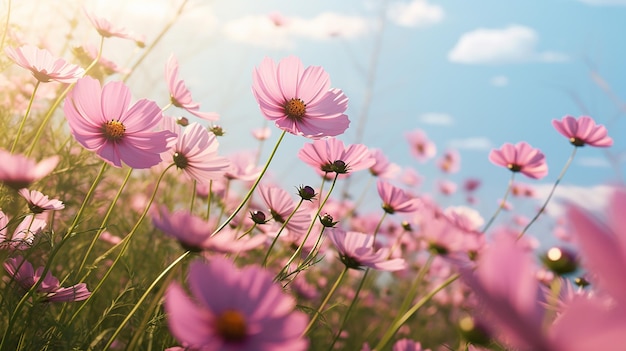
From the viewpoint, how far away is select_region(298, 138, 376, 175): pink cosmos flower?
792 millimetres

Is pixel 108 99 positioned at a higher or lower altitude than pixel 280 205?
higher

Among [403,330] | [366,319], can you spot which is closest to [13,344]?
[403,330]

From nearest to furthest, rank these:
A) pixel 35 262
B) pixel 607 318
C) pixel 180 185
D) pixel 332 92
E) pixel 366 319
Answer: pixel 607 318
pixel 332 92
pixel 35 262
pixel 180 185
pixel 366 319

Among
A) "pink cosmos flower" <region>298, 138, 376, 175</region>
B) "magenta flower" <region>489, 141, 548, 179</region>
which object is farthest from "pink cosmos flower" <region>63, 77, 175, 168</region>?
"magenta flower" <region>489, 141, 548, 179</region>

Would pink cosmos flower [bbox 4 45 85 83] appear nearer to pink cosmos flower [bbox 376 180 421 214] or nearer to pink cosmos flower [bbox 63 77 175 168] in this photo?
pink cosmos flower [bbox 63 77 175 168]

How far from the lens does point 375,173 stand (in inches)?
45.9

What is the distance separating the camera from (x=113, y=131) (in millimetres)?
673

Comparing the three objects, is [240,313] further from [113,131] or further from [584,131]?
[584,131]

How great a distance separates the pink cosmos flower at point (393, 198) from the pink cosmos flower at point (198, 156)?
0.30m

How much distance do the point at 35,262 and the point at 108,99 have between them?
1.78ft

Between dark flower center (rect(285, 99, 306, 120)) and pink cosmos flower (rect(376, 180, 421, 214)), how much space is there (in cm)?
22

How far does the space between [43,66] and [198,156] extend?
25 cm

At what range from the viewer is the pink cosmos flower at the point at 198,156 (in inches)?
28.6

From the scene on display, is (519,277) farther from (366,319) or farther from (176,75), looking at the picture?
(366,319)
